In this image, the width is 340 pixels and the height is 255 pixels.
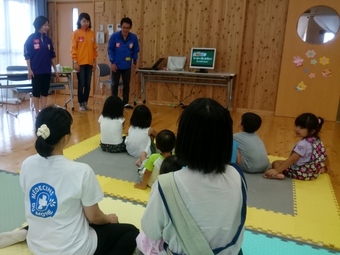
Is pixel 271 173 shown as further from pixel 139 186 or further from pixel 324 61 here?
pixel 324 61

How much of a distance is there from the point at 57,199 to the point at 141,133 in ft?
5.92

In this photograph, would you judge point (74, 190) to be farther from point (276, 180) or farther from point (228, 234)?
point (276, 180)

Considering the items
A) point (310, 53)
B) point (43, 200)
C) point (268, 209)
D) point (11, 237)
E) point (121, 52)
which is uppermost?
point (310, 53)

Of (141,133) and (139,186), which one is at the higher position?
(141,133)

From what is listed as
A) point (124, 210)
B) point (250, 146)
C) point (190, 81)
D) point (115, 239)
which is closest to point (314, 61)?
point (190, 81)

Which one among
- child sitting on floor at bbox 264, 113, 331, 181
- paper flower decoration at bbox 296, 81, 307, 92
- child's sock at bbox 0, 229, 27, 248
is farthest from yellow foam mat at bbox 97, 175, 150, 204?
paper flower decoration at bbox 296, 81, 307, 92

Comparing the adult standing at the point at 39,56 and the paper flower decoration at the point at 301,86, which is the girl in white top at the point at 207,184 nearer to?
the adult standing at the point at 39,56

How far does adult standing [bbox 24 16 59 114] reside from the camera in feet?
14.2

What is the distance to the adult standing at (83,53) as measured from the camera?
16.9 feet

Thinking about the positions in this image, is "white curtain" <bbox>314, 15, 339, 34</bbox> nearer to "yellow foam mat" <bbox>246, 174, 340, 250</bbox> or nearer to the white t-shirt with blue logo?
"yellow foam mat" <bbox>246, 174, 340, 250</bbox>

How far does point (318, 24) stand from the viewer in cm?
520

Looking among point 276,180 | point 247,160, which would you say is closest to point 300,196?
point 276,180

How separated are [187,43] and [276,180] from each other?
3873 millimetres

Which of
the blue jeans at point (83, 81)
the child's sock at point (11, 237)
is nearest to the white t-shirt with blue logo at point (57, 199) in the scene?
the child's sock at point (11, 237)
